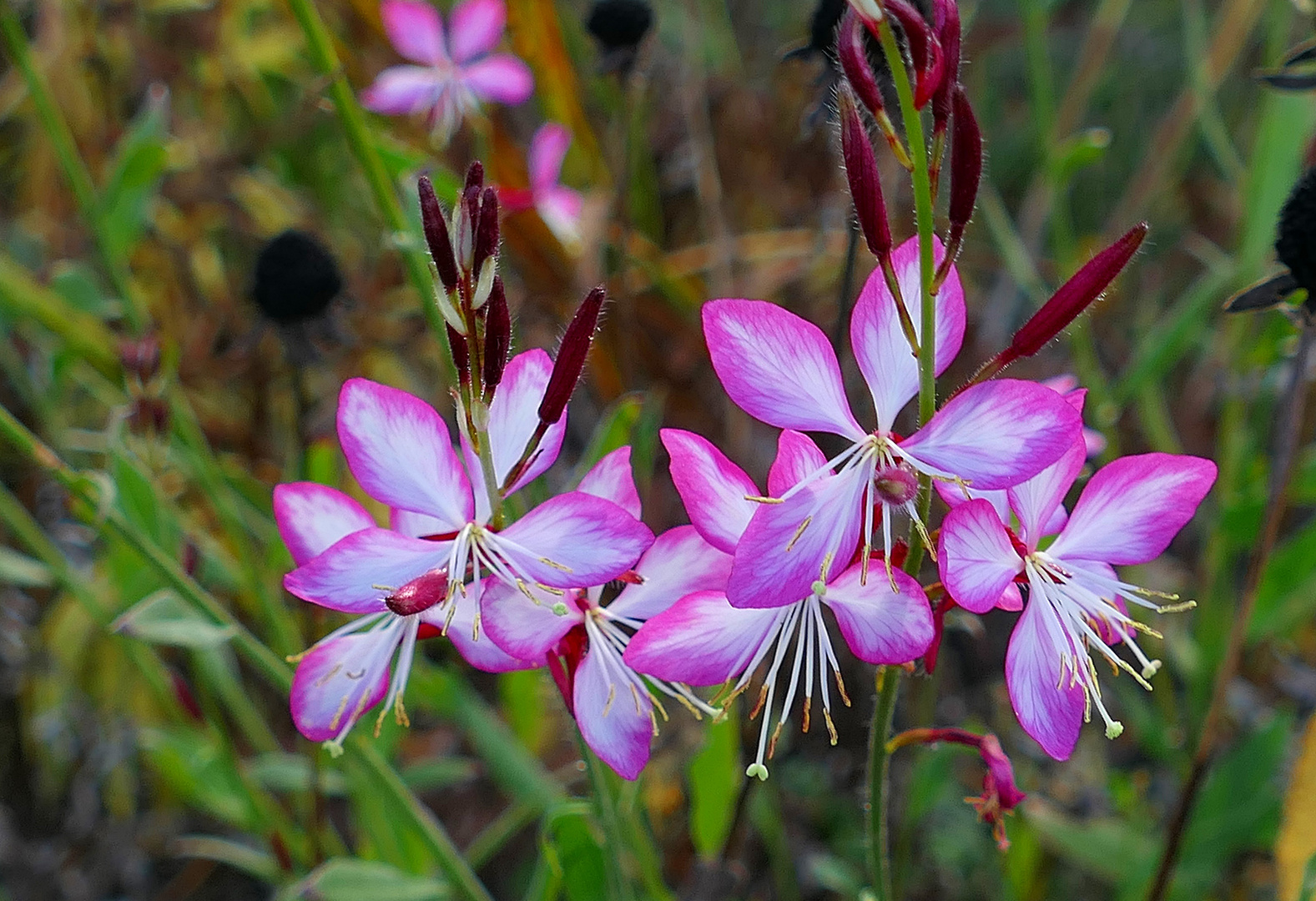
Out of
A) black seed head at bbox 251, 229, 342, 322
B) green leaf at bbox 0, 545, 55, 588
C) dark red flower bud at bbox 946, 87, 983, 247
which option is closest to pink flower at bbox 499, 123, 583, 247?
black seed head at bbox 251, 229, 342, 322

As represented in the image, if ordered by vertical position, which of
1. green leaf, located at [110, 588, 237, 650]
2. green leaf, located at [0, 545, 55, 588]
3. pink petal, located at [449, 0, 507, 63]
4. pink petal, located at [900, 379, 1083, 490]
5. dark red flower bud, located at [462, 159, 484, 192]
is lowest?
green leaf, located at [0, 545, 55, 588]

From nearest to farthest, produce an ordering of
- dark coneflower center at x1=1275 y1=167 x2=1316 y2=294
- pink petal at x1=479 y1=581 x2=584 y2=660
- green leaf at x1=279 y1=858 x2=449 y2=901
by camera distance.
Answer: pink petal at x1=479 y1=581 x2=584 y2=660 < dark coneflower center at x1=1275 y1=167 x2=1316 y2=294 < green leaf at x1=279 y1=858 x2=449 y2=901

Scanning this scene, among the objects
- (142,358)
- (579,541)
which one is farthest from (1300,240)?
(142,358)

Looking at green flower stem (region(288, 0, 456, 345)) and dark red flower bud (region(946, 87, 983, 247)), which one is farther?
green flower stem (region(288, 0, 456, 345))

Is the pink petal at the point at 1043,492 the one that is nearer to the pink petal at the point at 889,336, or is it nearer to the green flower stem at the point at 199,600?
the pink petal at the point at 889,336

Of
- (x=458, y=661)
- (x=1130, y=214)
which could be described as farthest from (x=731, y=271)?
(x=458, y=661)

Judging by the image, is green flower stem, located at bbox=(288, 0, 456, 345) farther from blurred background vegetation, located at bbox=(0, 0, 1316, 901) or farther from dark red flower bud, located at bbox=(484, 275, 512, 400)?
dark red flower bud, located at bbox=(484, 275, 512, 400)

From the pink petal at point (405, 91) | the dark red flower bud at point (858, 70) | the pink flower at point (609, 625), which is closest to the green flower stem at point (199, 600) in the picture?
the pink flower at point (609, 625)

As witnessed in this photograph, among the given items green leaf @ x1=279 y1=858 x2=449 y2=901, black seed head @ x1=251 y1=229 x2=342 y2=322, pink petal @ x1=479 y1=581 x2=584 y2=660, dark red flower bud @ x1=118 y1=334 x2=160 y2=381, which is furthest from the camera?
black seed head @ x1=251 y1=229 x2=342 y2=322
